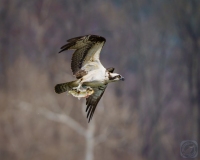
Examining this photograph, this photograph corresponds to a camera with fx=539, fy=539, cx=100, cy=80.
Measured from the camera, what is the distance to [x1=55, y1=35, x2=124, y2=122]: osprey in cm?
471

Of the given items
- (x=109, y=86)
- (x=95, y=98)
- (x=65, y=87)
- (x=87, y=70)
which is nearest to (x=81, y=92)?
(x=65, y=87)

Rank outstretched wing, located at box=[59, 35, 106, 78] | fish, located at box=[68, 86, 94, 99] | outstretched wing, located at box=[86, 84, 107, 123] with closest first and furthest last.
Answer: fish, located at box=[68, 86, 94, 99]
outstretched wing, located at box=[59, 35, 106, 78]
outstretched wing, located at box=[86, 84, 107, 123]

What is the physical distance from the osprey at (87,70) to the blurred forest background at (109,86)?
14.0 ft

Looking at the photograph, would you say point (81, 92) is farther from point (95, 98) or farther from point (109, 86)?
point (109, 86)

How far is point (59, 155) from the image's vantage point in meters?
9.38

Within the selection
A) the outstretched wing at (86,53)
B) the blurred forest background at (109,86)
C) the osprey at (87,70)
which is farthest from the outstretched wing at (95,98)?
the blurred forest background at (109,86)

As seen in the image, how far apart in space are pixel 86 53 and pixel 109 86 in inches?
181

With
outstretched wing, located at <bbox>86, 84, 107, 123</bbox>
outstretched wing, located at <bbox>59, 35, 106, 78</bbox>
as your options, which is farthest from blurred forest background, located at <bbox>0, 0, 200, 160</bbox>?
outstretched wing, located at <bbox>59, 35, 106, 78</bbox>

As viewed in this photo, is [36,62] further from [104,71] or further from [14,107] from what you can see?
[104,71]

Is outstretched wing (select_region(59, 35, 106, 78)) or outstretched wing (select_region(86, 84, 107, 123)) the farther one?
outstretched wing (select_region(86, 84, 107, 123))

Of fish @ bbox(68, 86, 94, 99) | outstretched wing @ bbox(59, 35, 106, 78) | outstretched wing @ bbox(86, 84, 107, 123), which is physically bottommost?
fish @ bbox(68, 86, 94, 99)

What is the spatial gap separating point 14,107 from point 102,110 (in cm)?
152

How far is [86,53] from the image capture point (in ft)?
16.2

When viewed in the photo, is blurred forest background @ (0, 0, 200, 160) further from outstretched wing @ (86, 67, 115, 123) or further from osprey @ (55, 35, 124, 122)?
osprey @ (55, 35, 124, 122)
